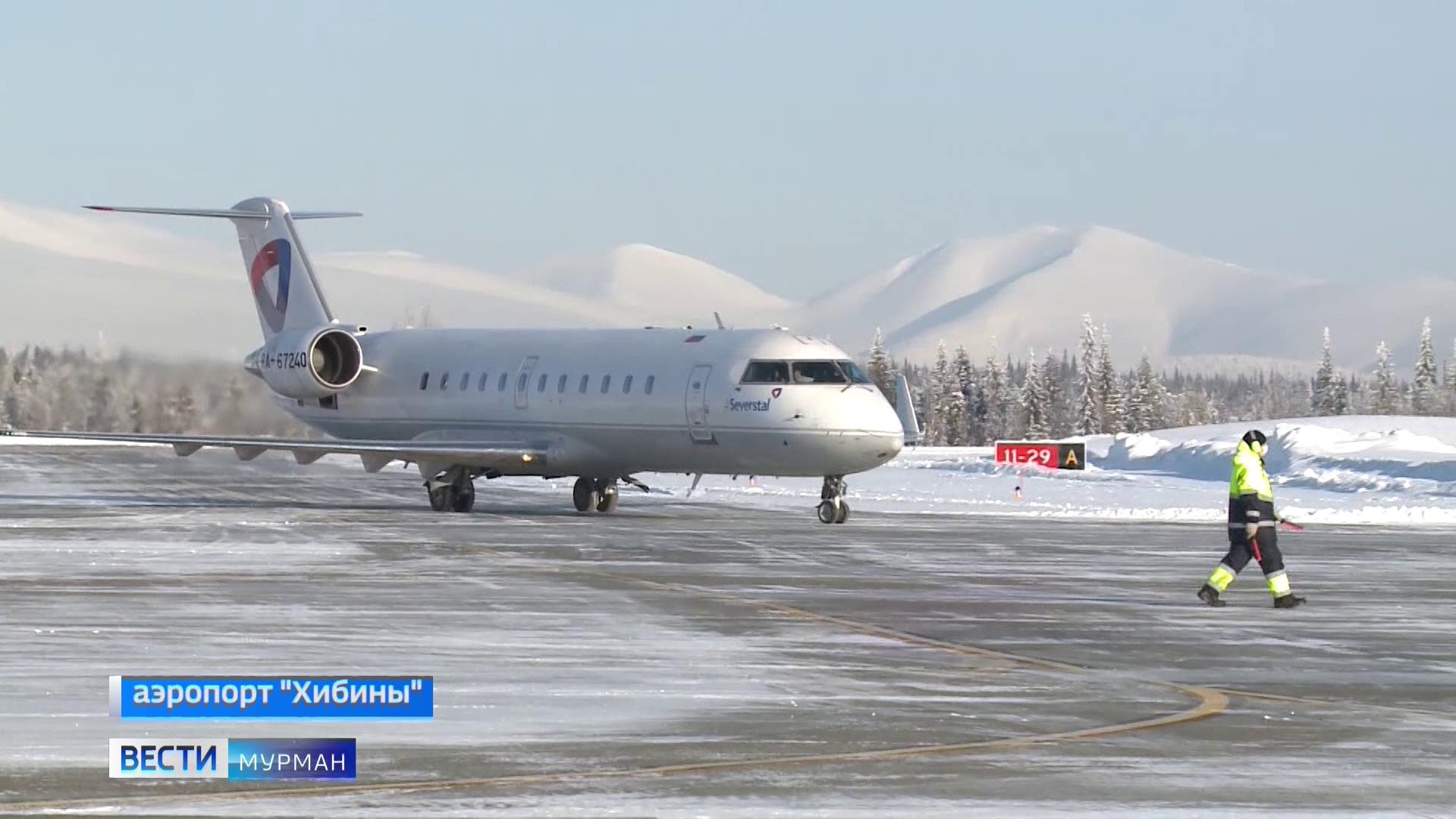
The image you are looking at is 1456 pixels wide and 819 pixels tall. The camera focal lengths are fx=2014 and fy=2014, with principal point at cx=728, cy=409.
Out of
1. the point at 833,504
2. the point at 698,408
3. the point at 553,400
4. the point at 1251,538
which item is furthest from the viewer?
the point at 553,400

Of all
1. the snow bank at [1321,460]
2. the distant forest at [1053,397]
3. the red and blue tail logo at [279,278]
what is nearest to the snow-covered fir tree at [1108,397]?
the distant forest at [1053,397]

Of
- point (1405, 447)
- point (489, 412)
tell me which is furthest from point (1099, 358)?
point (489, 412)

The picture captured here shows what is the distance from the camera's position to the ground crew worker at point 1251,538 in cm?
1855

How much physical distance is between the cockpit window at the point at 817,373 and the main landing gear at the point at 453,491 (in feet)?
22.5

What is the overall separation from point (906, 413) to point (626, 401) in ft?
18.3

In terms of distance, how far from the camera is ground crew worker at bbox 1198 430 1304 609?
1855 centimetres

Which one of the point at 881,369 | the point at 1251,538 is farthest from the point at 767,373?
the point at 881,369

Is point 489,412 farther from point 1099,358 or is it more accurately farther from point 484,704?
point 1099,358

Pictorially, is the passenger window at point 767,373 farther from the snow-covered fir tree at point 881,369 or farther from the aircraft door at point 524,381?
the snow-covered fir tree at point 881,369

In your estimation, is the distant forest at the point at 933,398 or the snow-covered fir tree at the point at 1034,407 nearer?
the distant forest at the point at 933,398

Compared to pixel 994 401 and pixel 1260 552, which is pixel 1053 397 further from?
pixel 1260 552

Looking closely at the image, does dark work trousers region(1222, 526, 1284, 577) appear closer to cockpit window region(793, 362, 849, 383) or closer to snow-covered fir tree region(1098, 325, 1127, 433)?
cockpit window region(793, 362, 849, 383)

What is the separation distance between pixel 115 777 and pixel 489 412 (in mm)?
28053

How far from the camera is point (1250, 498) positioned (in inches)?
739
